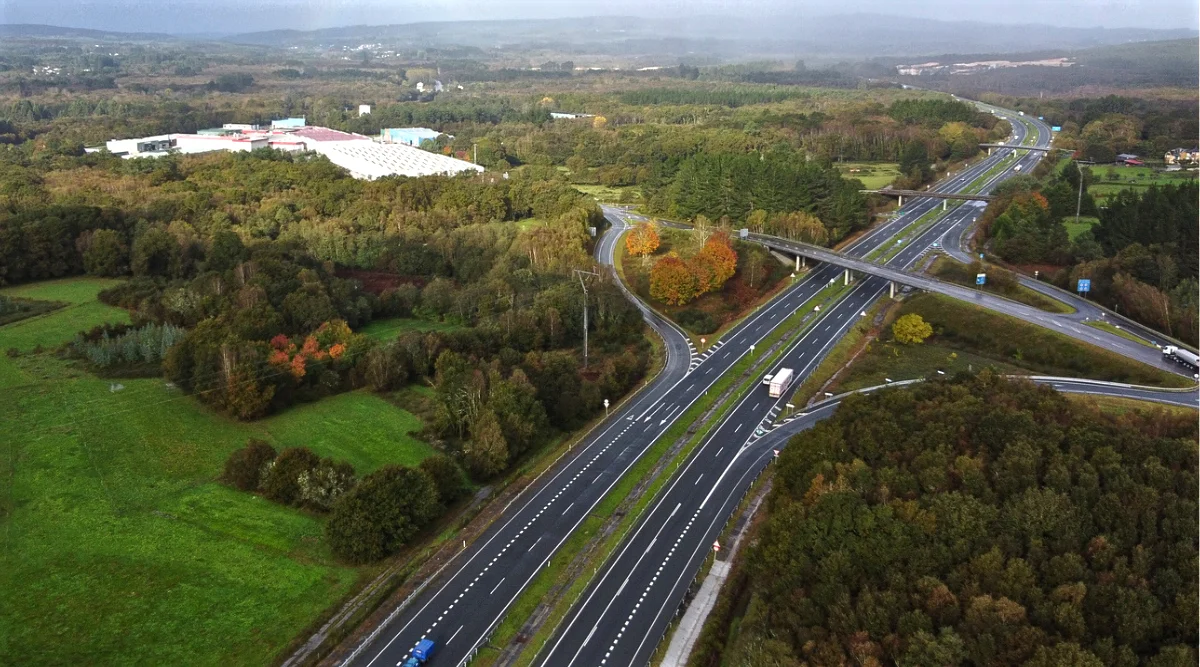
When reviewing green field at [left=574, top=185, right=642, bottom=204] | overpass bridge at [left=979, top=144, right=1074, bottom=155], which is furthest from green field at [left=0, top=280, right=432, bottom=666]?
overpass bridge at [left=979, top=144, right=1074, bottom=155]

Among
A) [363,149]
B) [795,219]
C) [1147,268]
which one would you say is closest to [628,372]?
[795,219]

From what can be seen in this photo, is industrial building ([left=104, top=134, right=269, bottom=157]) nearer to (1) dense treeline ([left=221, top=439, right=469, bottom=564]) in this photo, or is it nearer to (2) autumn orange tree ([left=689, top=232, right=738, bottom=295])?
(2) autumn orange tree ([left=689, top=232, right=738, bottom=295])

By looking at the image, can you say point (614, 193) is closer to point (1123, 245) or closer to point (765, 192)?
point (765, 192)

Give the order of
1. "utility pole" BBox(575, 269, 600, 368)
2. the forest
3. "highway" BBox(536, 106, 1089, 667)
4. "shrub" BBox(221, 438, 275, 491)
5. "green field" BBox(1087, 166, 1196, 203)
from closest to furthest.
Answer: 1. "highway" BBox(536, 106, 1089, 667)
2. "shrub" BBox(221, 438, 275, 491)
3. the forest
4. "utility pole" BBox(575, 269, 600, 368)
5. "green field" BBox(1087, 166, 1196, 203)

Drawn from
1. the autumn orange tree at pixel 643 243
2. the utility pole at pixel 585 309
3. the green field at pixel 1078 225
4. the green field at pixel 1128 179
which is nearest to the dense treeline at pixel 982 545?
the utility pole at pixel 585 309

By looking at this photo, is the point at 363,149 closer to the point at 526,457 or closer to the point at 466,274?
the point at 466,274

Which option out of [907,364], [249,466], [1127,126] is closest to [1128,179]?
[1127,126]
